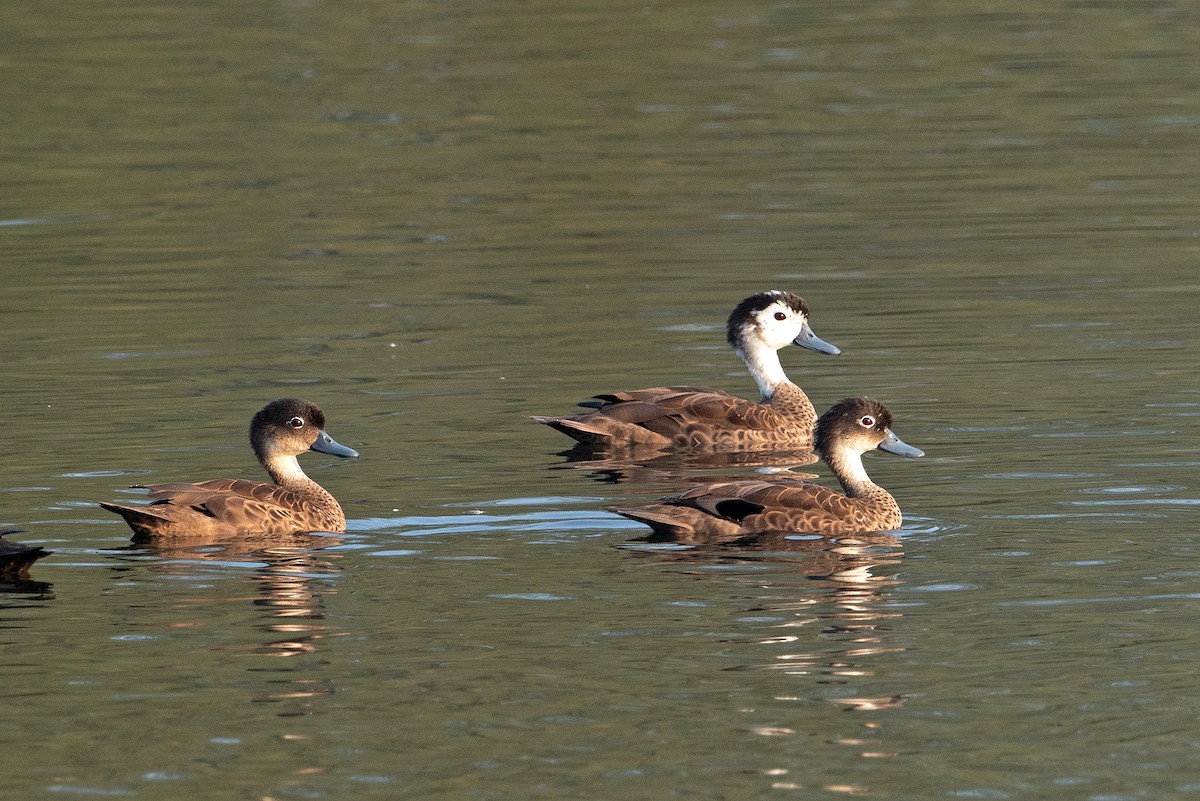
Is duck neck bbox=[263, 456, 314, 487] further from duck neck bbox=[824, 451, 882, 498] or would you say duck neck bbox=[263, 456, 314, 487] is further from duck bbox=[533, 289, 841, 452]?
duck neck bbox=[824, 451, 882, 498]

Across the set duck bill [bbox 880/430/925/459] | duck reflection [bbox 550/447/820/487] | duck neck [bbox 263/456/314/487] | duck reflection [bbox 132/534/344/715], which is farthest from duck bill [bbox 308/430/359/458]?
duck bill [bbox 880/430/925/459]

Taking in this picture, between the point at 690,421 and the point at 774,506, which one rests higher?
the point at 690,421

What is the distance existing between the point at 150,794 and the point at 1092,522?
18.5 ft

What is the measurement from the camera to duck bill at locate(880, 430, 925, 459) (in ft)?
43.3

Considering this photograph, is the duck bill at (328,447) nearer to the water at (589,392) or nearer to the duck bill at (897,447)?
the water at (589,392)

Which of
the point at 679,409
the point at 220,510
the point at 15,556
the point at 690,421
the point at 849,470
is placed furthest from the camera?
the point at 690,421

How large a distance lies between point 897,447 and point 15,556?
498 centimetres

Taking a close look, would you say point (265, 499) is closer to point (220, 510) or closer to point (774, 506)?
point (220, 510)

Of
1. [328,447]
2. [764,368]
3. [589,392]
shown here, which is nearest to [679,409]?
[589,392]

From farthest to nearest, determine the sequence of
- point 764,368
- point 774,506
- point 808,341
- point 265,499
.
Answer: point 808,341, point 764,368, point 265,499, point 774,506

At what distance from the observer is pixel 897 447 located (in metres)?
13.3

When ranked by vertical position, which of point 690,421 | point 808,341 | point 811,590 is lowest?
point 811,590

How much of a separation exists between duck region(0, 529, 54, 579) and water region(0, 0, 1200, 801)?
0.19 meters

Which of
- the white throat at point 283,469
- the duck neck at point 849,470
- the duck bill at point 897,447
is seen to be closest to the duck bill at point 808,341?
Answer: the duck bill at point 897,447
